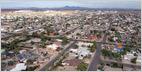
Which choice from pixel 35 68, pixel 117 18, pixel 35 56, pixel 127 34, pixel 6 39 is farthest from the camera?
pixel 117 18

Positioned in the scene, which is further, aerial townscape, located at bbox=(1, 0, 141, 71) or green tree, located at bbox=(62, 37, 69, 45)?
green tree, located at bbox=(62, 37, 69, 45)

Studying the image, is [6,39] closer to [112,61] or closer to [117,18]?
[112,61]

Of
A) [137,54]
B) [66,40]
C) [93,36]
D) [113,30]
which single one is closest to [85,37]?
[93,36]

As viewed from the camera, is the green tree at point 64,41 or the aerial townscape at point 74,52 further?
the green tree at point 64,41

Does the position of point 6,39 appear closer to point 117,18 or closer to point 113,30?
point 113,30

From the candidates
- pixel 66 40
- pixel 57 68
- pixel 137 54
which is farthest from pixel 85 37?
pixel 57 68

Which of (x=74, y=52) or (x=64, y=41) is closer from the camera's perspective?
(x=74, y=52)

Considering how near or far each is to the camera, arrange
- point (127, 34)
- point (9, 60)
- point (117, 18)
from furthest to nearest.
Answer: point (117, 18) → point (127, 34) → point (9, 60)

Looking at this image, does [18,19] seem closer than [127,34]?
No

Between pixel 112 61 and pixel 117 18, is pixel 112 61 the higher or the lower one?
the lower one
